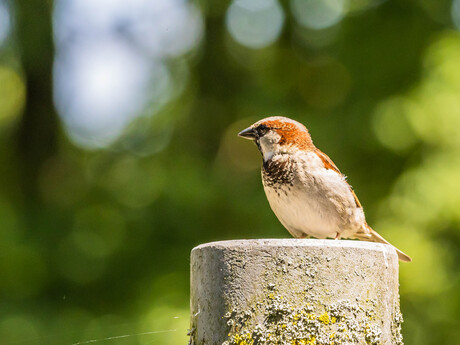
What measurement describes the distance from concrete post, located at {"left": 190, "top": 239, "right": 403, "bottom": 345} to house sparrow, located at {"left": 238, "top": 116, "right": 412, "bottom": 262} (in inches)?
48.6

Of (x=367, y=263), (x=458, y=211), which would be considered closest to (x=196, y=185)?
(x=458, y=211)

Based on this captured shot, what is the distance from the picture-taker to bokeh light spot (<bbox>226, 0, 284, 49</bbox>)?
6914 millimetres

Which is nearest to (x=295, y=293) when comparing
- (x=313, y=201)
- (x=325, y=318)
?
(x=325, y=318)

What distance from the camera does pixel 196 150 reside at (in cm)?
673

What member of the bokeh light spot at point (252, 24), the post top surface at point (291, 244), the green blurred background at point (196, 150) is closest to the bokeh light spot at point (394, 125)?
the green blurred background at point (196, 150)

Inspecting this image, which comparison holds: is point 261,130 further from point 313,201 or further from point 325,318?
point 325,318

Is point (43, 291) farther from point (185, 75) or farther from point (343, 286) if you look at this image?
point (343, 286)

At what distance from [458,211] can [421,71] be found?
143 cm

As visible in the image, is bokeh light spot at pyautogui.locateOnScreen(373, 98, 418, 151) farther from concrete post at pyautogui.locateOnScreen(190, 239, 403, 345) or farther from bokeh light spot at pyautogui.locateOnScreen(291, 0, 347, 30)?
concrete post at pyautogui.locateOnScreen(190, 239, 403, 345)

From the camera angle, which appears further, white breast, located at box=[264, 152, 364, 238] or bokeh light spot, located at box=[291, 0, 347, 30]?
bokeh light spot, located at box=[291, 0, 347, 30]

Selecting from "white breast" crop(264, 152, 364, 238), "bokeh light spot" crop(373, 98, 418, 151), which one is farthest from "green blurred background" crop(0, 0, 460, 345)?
→ "white breast" crop(264, 152, 364, 238)

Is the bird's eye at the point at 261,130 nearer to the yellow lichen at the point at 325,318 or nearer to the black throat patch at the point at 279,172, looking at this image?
the black throat patch at the point at 279,172

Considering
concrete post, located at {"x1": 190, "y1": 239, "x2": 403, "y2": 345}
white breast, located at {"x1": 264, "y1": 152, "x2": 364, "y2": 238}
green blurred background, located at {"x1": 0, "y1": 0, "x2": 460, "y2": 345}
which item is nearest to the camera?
concrete post, located at {"x1": 190, "y1": 239, "x2": 403, "y2": 345}

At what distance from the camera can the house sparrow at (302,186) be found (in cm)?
A: 278
